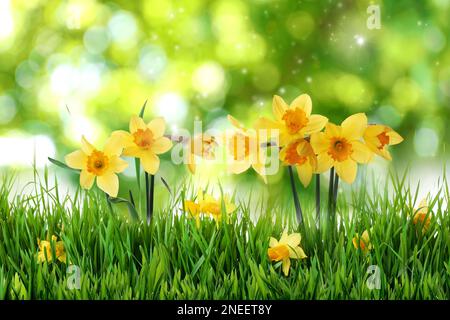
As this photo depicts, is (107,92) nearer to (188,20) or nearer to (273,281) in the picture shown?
(188,20)

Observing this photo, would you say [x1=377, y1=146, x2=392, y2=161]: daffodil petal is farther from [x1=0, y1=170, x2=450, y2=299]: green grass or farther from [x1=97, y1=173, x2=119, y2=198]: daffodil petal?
[x1=97, y1=173, x2=119, y2=198]: daffodil petal

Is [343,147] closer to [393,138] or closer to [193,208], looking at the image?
[393,138]

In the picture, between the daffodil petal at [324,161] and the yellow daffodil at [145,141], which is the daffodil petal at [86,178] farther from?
the daffodil petal at [324,161]

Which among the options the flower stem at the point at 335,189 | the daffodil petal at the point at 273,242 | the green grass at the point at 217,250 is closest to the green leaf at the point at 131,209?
the green grass at the point at 217,250

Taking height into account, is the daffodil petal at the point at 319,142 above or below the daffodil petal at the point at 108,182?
above

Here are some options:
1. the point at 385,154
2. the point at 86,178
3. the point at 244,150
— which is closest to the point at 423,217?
the point at 385,154

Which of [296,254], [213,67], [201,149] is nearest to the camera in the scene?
[296,254]
